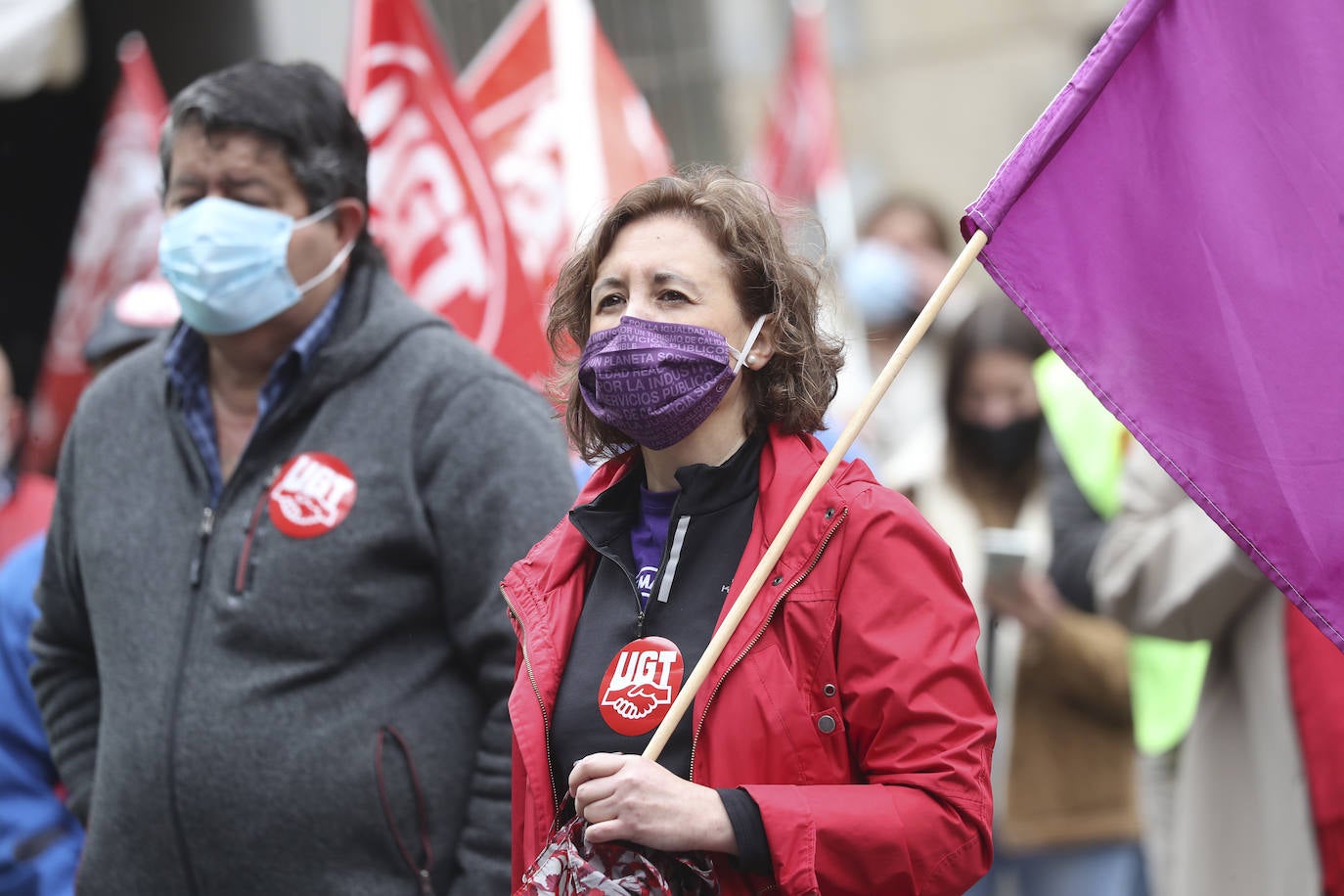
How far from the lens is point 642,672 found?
2404 mm

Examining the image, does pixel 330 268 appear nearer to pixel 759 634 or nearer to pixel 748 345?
A: pixel 748 345

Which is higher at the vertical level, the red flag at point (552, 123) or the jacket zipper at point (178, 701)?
the red flag at point (552, 123)

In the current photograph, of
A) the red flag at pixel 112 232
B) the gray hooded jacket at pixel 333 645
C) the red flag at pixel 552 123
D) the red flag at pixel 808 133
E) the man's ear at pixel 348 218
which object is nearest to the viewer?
the gray hooded jacket at pixel 333 645

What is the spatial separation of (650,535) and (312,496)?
83 cm

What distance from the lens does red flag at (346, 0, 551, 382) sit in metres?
5.13

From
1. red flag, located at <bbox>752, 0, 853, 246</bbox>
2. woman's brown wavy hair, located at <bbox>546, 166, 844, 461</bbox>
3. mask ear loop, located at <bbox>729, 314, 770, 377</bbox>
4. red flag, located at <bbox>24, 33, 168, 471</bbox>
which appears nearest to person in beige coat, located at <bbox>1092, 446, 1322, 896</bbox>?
woman's brown wavy hair, located at <bbox>546, 166, 844, 461</bbox>

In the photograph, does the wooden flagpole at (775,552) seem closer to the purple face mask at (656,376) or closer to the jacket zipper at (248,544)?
the purple face mask at (656,376)

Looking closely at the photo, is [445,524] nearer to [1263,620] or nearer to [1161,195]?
[1161,195]

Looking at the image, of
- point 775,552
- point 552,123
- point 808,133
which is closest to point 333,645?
point 775,552

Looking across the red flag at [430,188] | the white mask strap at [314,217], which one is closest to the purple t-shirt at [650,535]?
the white mask strap at [314,217]

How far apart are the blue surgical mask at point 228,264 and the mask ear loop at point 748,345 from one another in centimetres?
114

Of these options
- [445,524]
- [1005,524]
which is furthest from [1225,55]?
[1005,524]

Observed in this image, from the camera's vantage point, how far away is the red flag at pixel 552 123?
6.04 m

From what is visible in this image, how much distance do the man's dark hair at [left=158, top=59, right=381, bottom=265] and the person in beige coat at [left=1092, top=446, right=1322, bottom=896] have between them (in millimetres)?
1890
